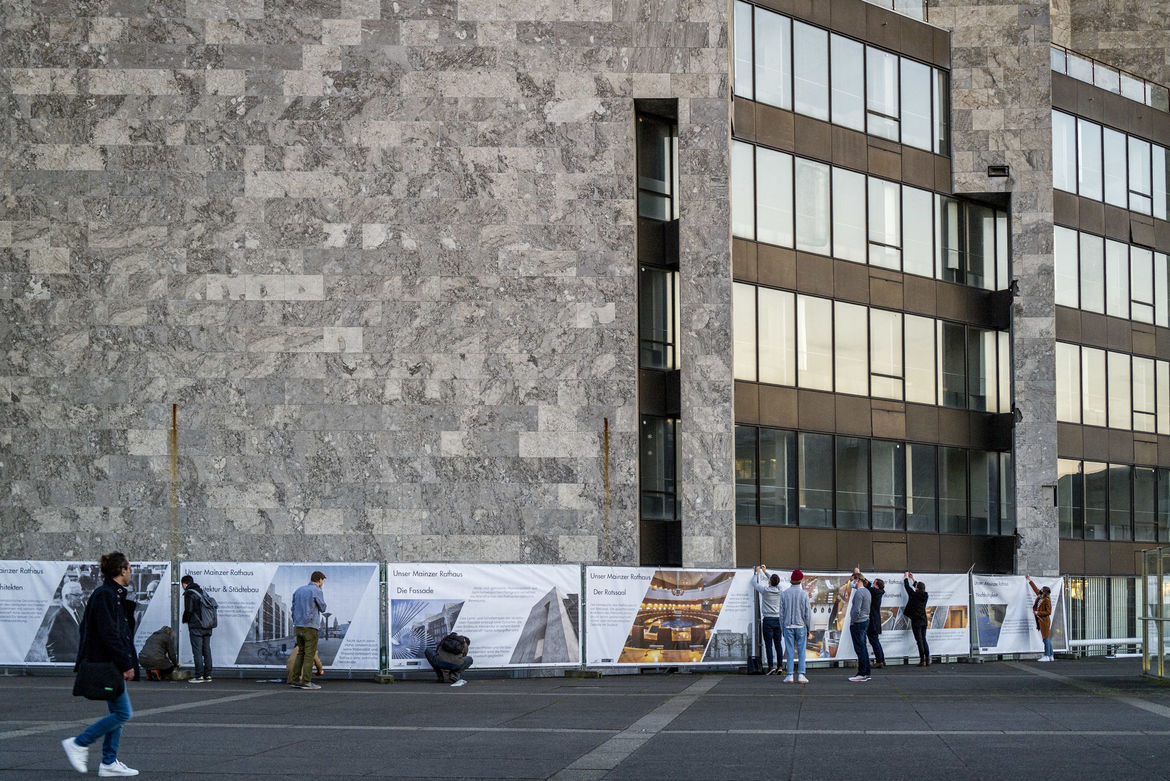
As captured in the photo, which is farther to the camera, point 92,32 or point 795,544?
point 795,544

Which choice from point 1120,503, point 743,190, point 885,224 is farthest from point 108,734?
point 1120,503

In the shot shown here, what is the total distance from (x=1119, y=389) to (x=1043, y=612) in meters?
13.1

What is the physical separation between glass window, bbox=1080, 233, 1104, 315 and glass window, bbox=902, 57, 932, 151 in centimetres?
653

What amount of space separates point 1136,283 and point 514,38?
23234 millimetres

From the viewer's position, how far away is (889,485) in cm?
3725

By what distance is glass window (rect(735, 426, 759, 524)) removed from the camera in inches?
1313

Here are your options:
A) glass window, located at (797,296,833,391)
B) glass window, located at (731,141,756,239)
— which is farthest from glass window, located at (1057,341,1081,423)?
glass window, located at (731,141,756,239)

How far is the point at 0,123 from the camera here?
29.2 metres

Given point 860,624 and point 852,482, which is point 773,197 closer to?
point 852,482

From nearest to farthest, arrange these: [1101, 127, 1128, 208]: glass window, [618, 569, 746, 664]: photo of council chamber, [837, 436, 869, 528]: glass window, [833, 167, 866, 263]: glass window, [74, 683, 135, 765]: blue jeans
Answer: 1. [74, 683, 135, 765]: blue jeans
2. [618, 569, 746, 664]: photo of council chamber
3. [837, 436, 869, 528]: glass window
4. [833, 167, 866, 263]: glass window
5. [1101, 127, 1128, 208]: glass window

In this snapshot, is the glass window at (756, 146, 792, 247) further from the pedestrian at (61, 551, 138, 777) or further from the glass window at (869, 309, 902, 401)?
the pedestrian at (61, 551, 138, 777)

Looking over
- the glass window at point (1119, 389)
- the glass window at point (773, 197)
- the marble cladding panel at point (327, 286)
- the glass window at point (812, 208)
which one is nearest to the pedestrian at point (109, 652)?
the marble cladding panel at point (327, 286)

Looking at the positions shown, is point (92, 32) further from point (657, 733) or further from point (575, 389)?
point (657, 733)

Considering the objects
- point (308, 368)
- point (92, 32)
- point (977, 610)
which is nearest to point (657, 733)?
point (308, 368)
